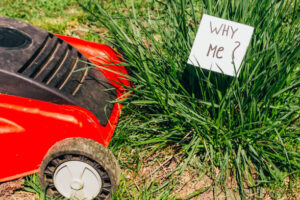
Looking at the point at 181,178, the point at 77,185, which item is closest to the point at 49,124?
the point at 77,185

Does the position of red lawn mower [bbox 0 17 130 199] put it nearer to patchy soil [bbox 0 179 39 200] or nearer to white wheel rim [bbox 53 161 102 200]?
white wheel rim [bbox 53 161 102 200]

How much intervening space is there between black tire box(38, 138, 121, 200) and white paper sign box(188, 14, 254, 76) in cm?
63

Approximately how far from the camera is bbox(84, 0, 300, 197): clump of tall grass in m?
1.61

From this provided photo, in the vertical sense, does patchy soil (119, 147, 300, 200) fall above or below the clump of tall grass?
below

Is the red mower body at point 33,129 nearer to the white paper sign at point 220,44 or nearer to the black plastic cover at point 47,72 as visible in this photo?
the black plastic cover at point 47,72

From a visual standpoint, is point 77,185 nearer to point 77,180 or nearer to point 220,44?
point 77,180

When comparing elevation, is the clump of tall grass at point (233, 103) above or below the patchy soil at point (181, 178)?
above

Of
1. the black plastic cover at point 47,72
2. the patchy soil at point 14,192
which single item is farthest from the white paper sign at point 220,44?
the patchy soil at point 14,192

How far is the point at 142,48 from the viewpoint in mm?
1862

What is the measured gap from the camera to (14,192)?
1612 millimetres

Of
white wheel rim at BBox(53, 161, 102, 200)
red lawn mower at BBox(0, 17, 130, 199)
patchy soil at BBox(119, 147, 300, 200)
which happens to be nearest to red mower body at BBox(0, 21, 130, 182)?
red lawn mower at BBox(0, 17, 130, 199)

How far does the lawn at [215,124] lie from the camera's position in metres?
1.61

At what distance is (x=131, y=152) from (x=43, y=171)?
21.7 inches

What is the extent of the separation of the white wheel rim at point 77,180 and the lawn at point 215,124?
134mm
